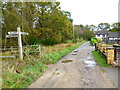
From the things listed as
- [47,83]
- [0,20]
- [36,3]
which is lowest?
[47,83]

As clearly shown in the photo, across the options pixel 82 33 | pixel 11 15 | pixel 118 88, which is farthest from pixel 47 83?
pixel 82 33

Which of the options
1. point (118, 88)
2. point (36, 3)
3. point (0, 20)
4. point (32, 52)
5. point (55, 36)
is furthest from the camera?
point (55, 36)

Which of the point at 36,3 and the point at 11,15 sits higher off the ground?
the point at 36,3

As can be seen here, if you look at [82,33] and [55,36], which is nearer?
[55,36]

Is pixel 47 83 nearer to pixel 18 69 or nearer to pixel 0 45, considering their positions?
pixel 18 69

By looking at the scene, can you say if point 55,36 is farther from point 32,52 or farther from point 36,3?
point 32,52

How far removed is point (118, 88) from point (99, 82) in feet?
1.98

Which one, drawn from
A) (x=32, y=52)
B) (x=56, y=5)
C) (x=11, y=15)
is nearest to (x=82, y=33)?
(x=56, y=5)

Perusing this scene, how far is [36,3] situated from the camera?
15.9m

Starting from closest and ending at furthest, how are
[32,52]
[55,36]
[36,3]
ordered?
1. [32,52]
2. [36,3]
3. [55,36]

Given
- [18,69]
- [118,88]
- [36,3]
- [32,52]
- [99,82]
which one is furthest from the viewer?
[36,3]

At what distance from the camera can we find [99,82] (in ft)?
11.7

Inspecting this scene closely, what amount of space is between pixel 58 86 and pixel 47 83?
1.54 feet

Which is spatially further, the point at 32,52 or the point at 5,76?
the point at 32,52
